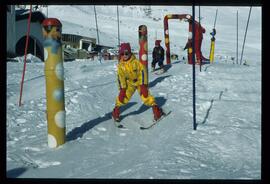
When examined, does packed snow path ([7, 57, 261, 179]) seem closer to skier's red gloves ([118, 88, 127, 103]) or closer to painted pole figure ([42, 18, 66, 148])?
painted pole figure ([42, 18, 66, 148])

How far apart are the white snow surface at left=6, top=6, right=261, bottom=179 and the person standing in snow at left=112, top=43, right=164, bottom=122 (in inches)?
15.0

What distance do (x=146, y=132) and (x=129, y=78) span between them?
1.02 metres

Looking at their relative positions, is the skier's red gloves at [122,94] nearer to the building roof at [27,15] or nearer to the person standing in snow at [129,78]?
the person standing in snow at [129,78]

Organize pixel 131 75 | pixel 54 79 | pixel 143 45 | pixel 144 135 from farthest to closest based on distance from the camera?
pixel 143 45, pixel 131 75, pixel 144 135, pixel 54 79

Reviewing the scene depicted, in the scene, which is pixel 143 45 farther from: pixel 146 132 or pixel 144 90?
pixel 146 132

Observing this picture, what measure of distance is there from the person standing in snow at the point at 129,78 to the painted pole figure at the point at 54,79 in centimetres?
141

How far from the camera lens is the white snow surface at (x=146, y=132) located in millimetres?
4637

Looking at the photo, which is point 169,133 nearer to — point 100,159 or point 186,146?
point 186,146

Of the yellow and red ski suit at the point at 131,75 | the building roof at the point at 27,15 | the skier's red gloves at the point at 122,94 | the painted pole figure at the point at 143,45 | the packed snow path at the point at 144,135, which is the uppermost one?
the building roof at the point at 27,15

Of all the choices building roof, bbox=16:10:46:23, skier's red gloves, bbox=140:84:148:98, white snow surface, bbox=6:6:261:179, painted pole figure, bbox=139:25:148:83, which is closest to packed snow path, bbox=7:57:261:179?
white snow surface, bbox=6:6:261:179

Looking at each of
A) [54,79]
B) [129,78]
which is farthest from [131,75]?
[54,79]

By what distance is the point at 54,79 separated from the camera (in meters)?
5.46

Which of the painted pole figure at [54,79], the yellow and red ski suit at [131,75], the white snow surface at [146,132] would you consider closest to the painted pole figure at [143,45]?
the white snow surface at [146,132]
